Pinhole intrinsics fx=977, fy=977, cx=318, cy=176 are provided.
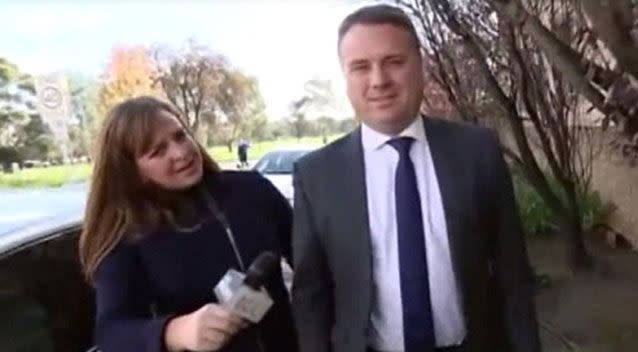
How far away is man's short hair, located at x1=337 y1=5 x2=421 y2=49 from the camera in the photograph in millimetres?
1812

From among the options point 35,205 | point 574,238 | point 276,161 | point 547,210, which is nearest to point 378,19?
point 35,205

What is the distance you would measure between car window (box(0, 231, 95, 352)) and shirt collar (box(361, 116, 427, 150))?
1212 millimetres

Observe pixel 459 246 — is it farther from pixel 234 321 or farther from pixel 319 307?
pixel 234 321

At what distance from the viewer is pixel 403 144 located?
1.85 meters

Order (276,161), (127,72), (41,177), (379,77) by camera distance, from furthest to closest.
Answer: (127,72), (276,161), (41,177), (379,77)

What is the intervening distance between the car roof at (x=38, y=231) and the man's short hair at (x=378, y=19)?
1284mm

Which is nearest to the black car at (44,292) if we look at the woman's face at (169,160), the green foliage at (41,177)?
the woman's face at (169,160)

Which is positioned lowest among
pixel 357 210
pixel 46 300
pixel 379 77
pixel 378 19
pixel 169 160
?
pixel 46 300

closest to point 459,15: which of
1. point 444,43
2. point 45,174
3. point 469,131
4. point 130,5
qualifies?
point 444,43

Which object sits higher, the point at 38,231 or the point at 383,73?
the point at 383,73

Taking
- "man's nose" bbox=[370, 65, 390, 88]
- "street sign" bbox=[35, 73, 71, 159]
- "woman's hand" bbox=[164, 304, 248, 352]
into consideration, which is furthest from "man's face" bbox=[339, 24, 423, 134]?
"street sign" bbox=[35, 73, 71, 159]

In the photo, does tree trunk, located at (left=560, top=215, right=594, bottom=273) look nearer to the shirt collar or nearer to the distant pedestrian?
the distant pedestrian

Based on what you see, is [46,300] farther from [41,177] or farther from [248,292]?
[41,177]

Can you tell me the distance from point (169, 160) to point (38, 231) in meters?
0.98
